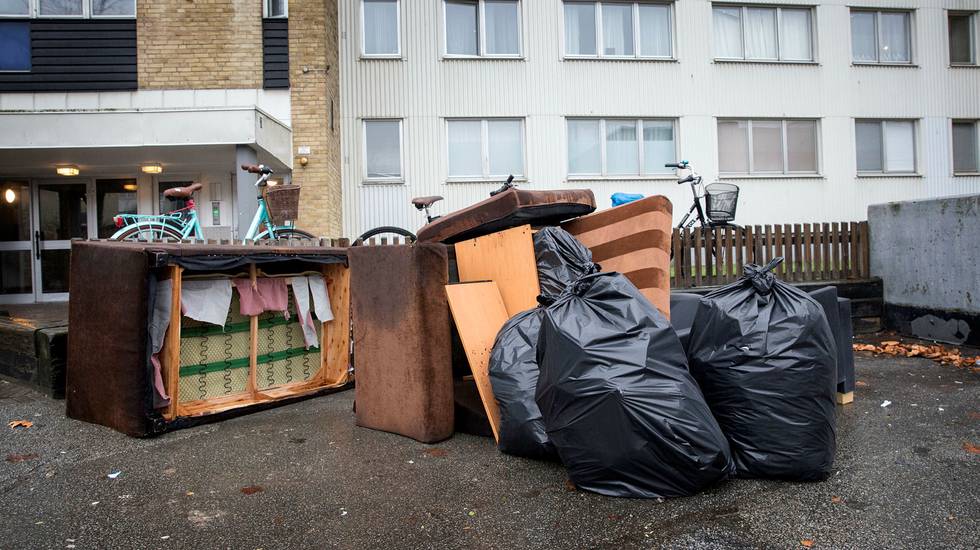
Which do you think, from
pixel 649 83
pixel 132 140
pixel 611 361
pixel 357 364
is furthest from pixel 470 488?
pixel 649 83

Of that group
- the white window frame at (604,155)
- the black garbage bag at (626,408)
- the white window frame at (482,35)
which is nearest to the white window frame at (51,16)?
the white window frame at (482,35)

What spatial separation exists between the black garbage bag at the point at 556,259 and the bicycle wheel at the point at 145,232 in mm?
4374

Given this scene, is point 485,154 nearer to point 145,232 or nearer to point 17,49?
point 145,232

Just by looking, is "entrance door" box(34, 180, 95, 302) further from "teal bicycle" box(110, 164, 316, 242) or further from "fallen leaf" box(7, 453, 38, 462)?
"fallen leaf" box(7, 453, 38, 462)

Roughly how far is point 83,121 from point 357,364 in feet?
21.4

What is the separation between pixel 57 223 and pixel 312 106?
4915 mm

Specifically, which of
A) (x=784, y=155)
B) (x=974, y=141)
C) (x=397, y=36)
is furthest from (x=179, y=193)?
(x=974, y=141)

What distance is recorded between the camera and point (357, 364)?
13.0ft

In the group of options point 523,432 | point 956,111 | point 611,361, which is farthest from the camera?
point 956,111

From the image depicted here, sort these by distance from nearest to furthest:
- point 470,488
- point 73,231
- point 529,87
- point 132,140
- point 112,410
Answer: point 470,488
point 112,410
point 132,140
point 73,231
point 529,87

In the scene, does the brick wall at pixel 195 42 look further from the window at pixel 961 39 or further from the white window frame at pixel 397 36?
the window at pixel 961 39

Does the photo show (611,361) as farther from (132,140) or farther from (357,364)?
(132,140)

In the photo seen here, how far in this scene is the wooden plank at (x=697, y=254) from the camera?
7238 millimetres

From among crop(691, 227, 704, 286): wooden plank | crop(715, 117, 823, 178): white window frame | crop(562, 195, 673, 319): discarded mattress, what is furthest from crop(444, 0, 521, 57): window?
crop(562, 195, 673, 319): discarded mattress
